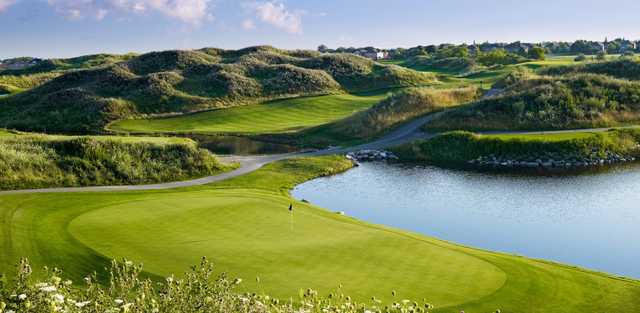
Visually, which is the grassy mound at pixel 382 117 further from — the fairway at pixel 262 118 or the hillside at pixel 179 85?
the hillside at pixel 179 85

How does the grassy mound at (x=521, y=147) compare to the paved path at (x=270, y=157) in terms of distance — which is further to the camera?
the grassy mound at (x=521, y=147)

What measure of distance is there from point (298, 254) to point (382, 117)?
4699 centimetres

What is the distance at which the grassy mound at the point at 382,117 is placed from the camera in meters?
62.9

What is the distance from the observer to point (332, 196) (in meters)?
39.0

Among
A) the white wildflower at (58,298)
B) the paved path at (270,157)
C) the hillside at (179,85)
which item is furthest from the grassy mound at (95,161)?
the hillside at (179,85)

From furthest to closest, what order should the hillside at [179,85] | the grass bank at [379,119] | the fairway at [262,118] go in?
the hillside at [179,85] → the fairway at [262,118] → the grass bank at [379,119]

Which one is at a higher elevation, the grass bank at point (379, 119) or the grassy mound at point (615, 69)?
the grassy mound at point (615, 69)

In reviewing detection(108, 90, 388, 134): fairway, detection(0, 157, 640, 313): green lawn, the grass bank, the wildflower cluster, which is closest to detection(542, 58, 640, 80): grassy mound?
the grass bank

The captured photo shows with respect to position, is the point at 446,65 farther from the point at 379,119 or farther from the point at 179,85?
the point at 379,119

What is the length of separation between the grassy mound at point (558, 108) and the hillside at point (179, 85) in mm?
40033

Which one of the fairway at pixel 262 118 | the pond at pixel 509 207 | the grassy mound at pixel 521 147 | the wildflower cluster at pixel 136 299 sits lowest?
the pond at pixel 509 207

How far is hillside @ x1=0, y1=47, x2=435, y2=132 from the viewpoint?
83.6 m

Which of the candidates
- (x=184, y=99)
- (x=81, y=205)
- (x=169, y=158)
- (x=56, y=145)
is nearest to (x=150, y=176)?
(x=169, y=158)

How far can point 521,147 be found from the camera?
5175cm
